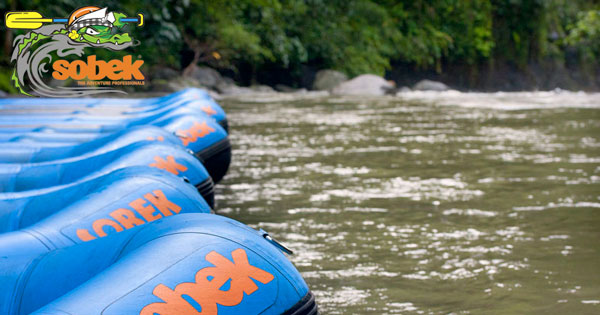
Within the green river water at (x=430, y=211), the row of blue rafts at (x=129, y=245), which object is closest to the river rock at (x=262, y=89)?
the green river water at (x=430, y=211)

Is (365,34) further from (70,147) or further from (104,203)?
(104,203)

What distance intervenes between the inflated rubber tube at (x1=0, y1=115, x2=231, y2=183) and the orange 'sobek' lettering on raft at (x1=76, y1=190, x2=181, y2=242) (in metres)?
2.35

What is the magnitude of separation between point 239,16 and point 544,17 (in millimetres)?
11435

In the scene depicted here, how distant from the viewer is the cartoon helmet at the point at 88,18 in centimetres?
632

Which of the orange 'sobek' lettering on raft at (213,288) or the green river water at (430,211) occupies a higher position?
the orange 'sobek' lettering on raft at (213,288)

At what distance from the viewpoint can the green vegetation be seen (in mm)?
18688

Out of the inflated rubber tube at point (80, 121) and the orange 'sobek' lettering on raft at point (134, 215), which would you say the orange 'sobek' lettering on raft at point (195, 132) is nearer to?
the inflated rubber tube at point (80, 121)

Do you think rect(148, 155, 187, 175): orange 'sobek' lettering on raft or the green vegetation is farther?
the green vegetation

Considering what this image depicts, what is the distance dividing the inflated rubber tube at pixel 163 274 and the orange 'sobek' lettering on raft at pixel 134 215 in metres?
0.32

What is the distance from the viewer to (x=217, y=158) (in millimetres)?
5797

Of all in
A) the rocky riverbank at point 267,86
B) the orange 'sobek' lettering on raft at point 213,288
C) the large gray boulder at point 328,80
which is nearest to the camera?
the orange 'sobek' lettering on raft at point 213,288

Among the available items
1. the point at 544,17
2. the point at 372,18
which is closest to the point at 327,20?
the point at 372,18

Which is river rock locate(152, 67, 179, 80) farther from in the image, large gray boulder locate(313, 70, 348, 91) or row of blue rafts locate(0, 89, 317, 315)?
row of blue rafts locate(0, 89, 317, 315)

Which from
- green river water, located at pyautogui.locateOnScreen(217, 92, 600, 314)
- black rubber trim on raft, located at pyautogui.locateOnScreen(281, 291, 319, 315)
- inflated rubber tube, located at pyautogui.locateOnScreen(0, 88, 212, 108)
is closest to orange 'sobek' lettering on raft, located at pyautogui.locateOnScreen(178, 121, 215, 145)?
green river water, located at pyautogui.locateOnScreen(217, 92, 600, 314)
